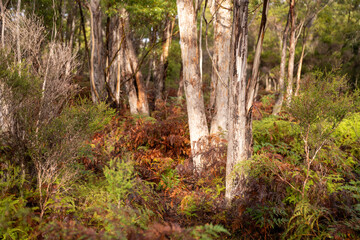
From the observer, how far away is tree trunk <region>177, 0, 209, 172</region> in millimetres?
4582

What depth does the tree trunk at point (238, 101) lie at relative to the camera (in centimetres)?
297

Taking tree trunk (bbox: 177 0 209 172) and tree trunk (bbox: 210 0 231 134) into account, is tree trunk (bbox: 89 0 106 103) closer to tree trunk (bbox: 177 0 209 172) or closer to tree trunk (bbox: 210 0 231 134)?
tree trunk (bbox: 177 0 209 172)

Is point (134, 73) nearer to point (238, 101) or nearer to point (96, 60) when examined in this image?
point (96, 60)

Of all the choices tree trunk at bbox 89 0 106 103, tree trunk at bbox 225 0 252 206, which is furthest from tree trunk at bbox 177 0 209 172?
tree trunk at bbox 89 0 106 103

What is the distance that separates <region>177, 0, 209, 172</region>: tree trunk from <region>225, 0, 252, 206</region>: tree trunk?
54.8 inches

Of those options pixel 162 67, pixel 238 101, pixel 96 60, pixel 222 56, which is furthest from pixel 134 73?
pixel 238 101

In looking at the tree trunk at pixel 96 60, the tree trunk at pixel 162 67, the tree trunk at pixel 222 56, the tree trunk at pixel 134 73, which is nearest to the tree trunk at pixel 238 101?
the tree trunk at pixel 222 56

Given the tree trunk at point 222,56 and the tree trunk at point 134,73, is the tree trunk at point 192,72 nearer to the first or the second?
the tree trunk at point 222,56

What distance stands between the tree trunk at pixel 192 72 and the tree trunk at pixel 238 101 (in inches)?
54.8

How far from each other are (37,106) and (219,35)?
359 centimetres

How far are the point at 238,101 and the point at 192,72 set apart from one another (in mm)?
1812

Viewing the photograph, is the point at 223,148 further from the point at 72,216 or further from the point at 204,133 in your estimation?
the point at 72,216

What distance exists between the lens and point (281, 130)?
5.16 m

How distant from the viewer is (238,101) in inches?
120
